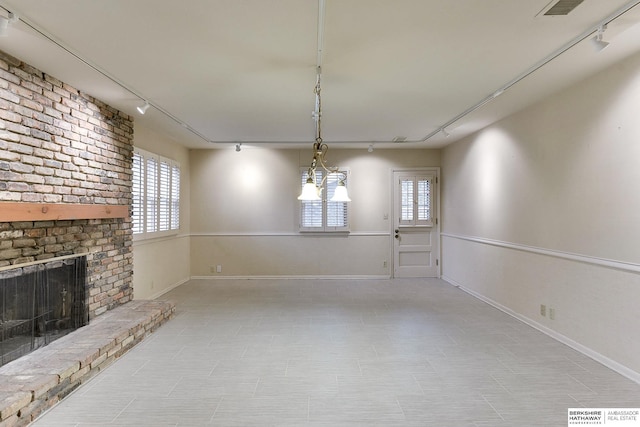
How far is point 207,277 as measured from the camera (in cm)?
711

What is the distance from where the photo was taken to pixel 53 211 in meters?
3.20

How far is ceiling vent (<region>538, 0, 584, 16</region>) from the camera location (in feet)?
7.01

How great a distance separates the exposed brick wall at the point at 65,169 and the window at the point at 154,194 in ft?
1.25

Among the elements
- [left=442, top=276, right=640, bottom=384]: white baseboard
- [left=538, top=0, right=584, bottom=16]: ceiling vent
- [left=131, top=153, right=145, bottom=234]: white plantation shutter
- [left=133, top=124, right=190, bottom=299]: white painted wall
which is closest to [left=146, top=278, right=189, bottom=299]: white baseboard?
[left=133, top=124, right=190, bottom=299]: white painted wall

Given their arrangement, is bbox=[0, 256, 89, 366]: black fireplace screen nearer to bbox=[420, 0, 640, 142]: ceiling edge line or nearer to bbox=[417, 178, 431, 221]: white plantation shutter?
bbox=[420, 0, 640, 142]: ceiling edge line

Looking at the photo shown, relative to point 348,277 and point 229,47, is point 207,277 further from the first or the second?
point 229,47

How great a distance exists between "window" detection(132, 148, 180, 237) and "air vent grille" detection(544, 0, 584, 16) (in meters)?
4.91

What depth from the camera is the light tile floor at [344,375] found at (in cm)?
239

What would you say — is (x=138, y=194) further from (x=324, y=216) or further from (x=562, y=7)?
(x=562, y=7)

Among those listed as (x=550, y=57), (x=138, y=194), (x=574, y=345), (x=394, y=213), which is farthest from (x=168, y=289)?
(x=550, y=57)

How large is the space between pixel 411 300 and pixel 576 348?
7.44 feet

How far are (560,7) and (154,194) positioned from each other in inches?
213

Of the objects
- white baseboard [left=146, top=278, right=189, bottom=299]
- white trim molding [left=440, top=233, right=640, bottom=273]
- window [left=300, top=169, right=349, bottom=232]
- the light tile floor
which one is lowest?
the light tile floor

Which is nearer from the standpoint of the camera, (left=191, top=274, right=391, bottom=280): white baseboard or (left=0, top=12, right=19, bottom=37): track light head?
(left=0, top=12, right=19, bottom=37): track light head
